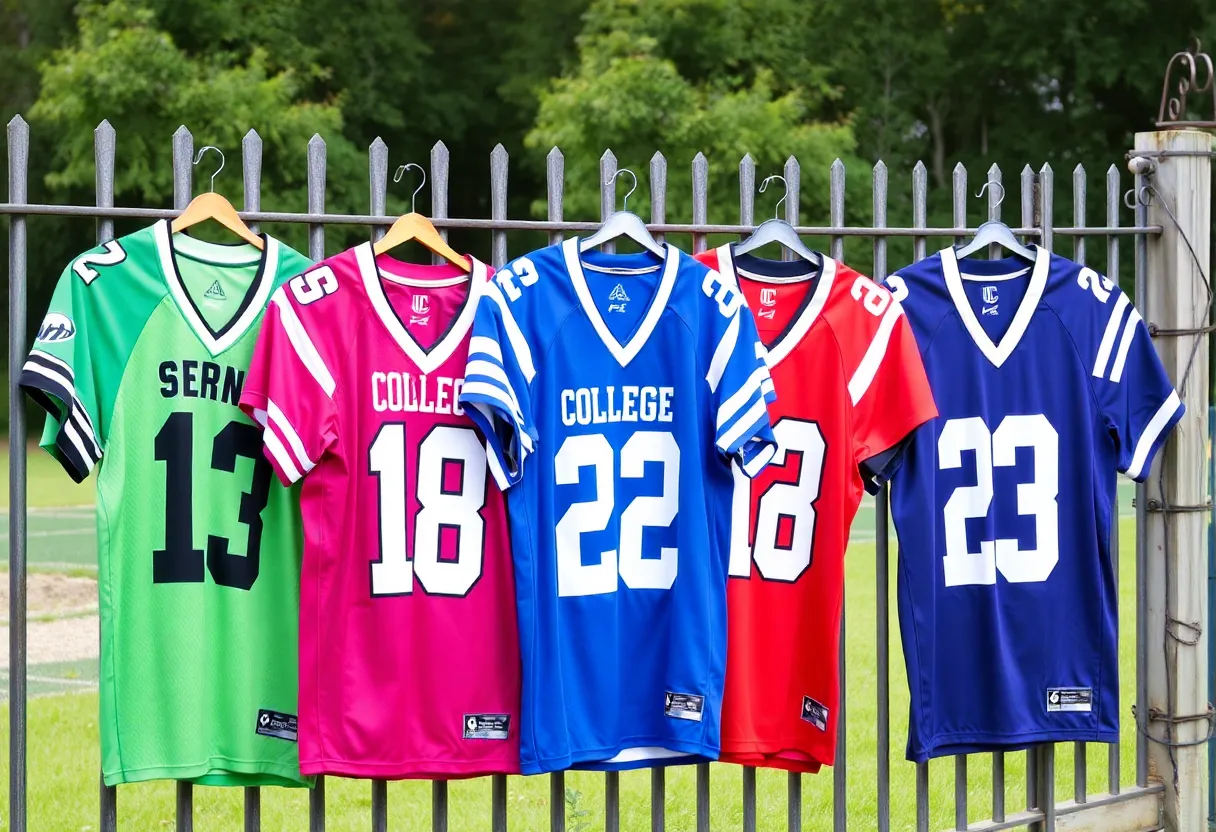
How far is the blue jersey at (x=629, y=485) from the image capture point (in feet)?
13.4

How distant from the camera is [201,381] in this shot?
3.93m

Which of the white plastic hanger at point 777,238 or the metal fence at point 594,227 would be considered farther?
the white plastic hanger at point 777,238

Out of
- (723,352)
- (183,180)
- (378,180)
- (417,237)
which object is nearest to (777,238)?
(723,352)

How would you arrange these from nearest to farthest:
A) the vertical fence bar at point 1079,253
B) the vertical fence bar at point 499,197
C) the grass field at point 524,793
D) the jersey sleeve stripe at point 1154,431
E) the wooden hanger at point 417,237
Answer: the wooden hanger at point 417,237 → the vertical fence bar at point 499,197 → the jersey sleeve stripe at point 1154,431 → the vertical fence bar at point 1079,253 → the grass field at point 524,793

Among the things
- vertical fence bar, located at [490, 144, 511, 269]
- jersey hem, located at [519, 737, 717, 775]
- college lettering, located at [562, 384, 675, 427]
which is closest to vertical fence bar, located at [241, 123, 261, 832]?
vertical fence bar, located at [490, 144, 511, 269]

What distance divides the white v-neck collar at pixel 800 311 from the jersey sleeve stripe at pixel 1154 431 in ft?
4.65

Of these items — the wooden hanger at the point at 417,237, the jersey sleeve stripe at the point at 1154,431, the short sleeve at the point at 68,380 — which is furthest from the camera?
the jersey sleeve stripe at the point at 1154,431

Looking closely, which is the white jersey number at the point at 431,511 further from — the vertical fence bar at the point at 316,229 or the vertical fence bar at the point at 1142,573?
the vertical fence bar at the point at 1142,573

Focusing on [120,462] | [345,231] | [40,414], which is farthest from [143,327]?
[40,414]

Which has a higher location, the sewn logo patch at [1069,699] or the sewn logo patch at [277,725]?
the sewn logo patch at [277,725]

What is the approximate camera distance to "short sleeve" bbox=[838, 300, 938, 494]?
4.43 meters

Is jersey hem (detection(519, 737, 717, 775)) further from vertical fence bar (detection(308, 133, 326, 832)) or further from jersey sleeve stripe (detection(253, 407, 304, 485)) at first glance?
jersey sleeve stripe (detection(253, 407, 304, 485))

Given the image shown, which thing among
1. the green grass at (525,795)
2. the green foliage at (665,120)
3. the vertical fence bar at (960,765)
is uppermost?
the green foliage at (665,120)

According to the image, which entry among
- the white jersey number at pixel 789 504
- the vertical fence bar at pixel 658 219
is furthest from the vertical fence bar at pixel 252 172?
the white jersey number at pixel 789 504
